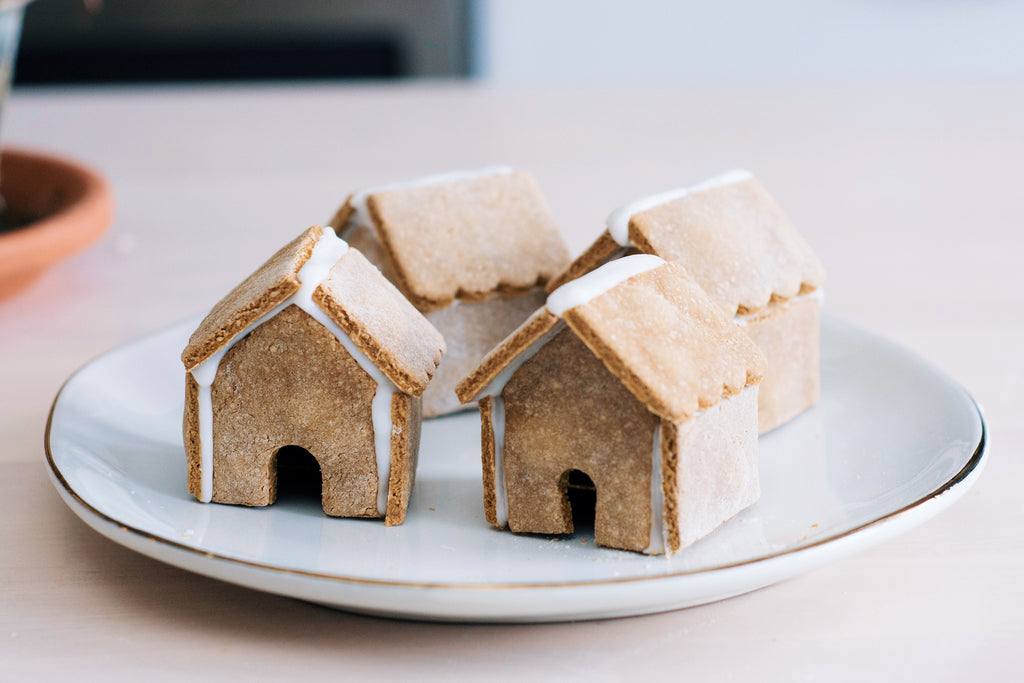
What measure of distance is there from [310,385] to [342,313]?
0.09 meters

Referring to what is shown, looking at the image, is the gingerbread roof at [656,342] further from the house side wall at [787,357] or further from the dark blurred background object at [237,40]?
the dark blurred background object at [237,40]

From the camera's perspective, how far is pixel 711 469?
1082mm

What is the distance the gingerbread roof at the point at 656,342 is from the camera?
1.01m

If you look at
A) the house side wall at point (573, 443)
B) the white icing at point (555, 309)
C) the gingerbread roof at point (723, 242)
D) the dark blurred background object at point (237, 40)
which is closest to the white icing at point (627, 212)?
the gingerbread roof at point (723, 242)

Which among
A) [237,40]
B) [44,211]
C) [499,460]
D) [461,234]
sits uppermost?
[461,234]

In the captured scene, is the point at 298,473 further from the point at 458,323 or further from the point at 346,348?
the point at 458,323

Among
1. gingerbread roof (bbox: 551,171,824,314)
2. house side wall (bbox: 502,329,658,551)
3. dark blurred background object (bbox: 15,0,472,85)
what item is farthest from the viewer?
dark blurred background object (bbox: 15,0,472,85)

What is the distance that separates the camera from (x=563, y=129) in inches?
133

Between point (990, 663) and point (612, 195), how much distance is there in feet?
6.00

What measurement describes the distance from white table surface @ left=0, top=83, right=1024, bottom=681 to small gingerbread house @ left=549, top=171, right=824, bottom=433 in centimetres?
24

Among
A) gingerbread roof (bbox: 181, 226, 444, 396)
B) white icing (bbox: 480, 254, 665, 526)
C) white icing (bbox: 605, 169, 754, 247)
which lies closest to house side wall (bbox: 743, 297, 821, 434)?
white icing (bbox: 605, 169, 754, 247)

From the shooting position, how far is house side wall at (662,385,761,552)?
1036 millimetres

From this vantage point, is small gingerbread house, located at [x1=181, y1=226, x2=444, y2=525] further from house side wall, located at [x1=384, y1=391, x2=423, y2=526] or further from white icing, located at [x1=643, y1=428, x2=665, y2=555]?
white icing, located at [x1=643, y1=428, x2=665, y2=555]

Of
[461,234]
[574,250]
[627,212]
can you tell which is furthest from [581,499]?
[574,250]
